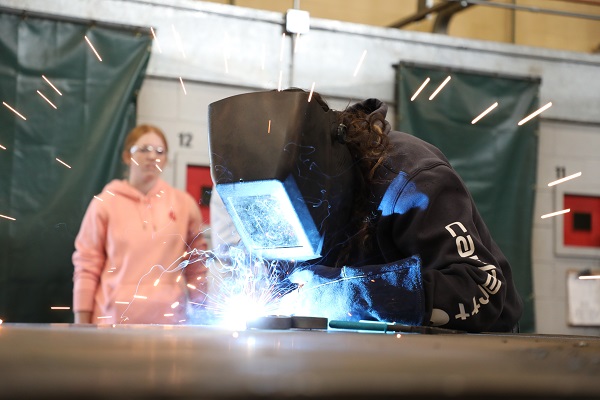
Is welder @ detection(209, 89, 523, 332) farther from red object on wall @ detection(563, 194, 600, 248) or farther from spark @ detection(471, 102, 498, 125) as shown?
red object on wall @ detection(563, 194, 600, 248)

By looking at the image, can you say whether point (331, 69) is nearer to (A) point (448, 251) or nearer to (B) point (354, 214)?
(B) point (354, 214)

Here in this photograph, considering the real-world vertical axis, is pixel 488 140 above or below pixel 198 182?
above

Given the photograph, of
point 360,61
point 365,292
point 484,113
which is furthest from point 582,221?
point 365,292

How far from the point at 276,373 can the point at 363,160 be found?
3.60ft

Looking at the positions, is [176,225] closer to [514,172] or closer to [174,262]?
[174,262]

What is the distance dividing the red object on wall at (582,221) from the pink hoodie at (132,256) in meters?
2.26

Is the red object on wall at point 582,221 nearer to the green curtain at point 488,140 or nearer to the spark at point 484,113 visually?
the green curtain at point 488,140

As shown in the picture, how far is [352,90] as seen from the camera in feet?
13.5

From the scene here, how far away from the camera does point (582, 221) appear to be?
4535mm

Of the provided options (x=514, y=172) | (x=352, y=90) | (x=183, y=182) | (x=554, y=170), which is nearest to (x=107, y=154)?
(x=183, y=182)

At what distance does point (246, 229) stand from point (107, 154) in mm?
2404

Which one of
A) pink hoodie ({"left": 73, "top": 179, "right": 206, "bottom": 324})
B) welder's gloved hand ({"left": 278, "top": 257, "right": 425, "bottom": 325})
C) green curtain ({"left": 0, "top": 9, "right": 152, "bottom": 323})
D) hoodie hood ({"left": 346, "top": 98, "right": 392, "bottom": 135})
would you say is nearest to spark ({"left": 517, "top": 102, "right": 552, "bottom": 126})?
green curtain ({"left": 0, "top": 9, "right": 152, "bottom": 323})

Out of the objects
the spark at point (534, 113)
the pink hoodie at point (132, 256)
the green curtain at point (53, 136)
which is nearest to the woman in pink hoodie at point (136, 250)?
the pink hoodie at point (132, 256)

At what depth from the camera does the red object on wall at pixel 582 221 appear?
4.51 metres
